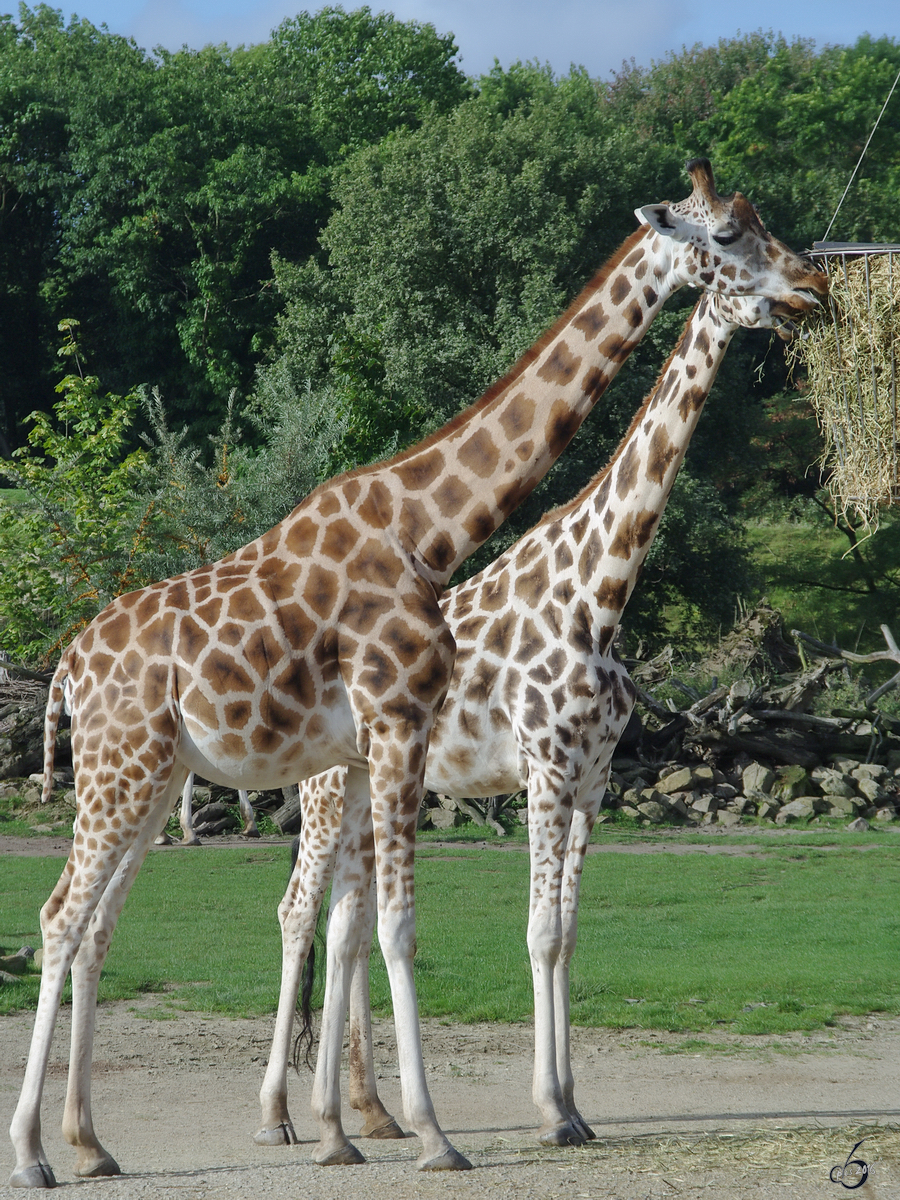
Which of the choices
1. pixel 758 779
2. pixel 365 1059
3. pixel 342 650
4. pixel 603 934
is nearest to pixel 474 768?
pixel 365 1059

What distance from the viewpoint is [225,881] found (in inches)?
469

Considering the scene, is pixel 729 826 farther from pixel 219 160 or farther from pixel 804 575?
pixel 219 160

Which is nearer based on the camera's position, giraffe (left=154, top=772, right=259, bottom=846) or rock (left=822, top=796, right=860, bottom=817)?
giraffe (left=154, top=772, right=259, bottom=846)

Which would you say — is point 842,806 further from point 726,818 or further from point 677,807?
point 677,807

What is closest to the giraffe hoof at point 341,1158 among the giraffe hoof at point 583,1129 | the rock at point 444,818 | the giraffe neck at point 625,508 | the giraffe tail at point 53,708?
the giraffe hoof at point 583,1129

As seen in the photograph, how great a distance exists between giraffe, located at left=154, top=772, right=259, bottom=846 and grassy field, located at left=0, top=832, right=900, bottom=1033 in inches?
22.1

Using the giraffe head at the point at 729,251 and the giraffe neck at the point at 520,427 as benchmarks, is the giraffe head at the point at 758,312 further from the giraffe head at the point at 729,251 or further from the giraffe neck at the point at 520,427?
the giraffe neck at the point at 520,427

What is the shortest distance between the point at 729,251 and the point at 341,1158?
413 cm

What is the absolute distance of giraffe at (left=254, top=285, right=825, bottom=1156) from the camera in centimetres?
533

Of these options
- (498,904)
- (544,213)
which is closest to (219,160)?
(544,213)

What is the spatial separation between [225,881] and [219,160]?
29.3m

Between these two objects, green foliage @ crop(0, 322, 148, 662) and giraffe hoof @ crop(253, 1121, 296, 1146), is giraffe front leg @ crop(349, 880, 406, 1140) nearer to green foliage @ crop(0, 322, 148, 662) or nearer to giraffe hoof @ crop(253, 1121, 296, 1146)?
giraffe hoof @ crop(253, 1121, 296, 1146)

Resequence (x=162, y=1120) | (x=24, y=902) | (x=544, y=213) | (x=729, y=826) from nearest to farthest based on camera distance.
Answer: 1. (x=162, y=1120)
2. (x=24, y=902)
3. (x=729, y=826)
4. (x=544, y=213)

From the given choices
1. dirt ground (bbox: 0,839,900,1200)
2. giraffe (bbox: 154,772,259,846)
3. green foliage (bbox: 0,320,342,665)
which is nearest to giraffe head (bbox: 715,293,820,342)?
A: dirt ground (bbox: 0,839,900,1200)
